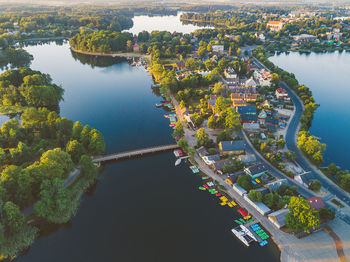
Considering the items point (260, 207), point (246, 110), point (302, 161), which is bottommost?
point (260, 207)

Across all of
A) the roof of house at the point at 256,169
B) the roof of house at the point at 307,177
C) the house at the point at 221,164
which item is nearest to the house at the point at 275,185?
the roof of house at the point at 256,169

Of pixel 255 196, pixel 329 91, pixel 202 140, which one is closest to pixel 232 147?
pixel 202 140

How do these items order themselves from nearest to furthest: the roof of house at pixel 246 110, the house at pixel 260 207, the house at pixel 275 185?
the house at pixel 260 207 → the house at pixel 275 185 → the roof of house at pixel 246 110

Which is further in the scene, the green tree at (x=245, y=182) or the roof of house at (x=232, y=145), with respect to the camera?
the roof of house at (x=232, y=145)

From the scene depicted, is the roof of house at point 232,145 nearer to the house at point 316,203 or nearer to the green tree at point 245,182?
the green tree at point 245,182

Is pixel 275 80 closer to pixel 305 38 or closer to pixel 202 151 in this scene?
pixel 202 151

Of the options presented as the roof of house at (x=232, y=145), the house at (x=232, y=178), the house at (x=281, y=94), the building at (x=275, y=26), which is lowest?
the house at (x=232, y=178)

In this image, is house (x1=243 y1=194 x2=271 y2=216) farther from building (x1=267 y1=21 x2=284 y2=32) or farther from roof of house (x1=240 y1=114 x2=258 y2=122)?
building (x1=267 y1=21 x2=284 y2=32)
